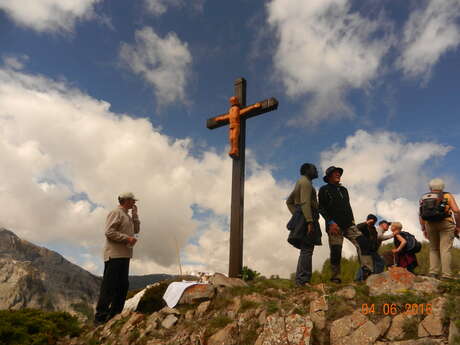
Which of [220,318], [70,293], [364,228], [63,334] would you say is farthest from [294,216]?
[70,293]

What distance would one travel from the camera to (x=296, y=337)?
4.57 m

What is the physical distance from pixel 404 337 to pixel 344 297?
3.45 feet

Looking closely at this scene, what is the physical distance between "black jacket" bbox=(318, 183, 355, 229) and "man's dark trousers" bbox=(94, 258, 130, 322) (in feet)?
13.3

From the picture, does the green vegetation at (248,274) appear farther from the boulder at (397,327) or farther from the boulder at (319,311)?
the boulder at (397,327)

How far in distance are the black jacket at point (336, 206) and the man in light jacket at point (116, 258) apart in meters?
3.77

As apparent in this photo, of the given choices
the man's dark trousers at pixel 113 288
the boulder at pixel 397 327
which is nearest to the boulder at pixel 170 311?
the man's dark trousers at pixel 113 288

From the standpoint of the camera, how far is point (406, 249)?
7.19 metres

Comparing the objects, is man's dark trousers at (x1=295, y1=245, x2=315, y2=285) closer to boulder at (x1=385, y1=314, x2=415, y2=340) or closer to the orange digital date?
the orange digital date

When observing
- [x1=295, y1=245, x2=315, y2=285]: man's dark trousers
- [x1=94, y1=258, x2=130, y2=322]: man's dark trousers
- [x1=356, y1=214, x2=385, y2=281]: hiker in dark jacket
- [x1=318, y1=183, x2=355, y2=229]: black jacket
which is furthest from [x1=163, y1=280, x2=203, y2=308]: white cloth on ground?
[x1=356, y1=214, x2=385, y2=281]: hiker in dark jacket

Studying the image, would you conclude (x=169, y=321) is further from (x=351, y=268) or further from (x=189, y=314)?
(x=351, y=268)

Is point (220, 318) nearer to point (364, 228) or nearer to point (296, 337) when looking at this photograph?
point (296, 337)

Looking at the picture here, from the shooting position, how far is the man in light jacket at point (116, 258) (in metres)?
6.64

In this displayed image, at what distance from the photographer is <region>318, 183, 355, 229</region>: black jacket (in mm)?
6695

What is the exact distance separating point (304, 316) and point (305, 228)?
6.08ft
